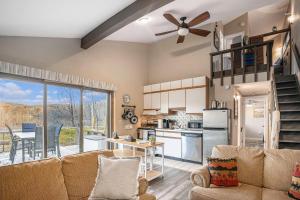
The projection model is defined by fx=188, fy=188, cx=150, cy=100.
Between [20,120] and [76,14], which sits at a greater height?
[76,14]

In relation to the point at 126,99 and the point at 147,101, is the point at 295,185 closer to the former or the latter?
the point at 126,99

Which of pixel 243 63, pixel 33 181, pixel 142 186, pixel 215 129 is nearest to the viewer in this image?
pixel 33 181

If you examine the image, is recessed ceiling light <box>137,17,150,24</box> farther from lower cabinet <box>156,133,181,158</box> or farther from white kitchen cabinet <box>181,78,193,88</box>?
lower cabinet <box>156,133,181,158</box>

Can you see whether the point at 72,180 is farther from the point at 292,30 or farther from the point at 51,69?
the point at 292,30

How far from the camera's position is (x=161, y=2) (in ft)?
9.80

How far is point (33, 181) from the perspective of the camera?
5.78 feet

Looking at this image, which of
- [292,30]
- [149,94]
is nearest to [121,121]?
[149,94]

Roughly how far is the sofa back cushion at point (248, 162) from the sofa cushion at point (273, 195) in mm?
188

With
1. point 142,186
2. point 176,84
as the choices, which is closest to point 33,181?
point 142,186

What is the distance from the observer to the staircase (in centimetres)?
343

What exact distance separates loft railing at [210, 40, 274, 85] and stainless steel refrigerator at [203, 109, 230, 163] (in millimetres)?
983

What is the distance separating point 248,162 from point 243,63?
3339 mm

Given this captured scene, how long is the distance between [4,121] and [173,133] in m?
4.10

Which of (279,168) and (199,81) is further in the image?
(199,81)
